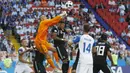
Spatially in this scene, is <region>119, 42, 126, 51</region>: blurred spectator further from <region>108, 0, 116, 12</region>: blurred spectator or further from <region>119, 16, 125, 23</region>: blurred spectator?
<region>108, 0, 116, 12</region>: blurred spectator

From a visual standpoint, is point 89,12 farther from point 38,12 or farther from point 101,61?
point 101,61

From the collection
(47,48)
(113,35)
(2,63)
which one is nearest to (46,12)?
(113,35)

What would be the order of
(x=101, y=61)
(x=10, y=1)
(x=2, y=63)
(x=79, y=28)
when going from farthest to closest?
(x=10, y=1) → (x=79, y=28) → (x=2, y=63) → (x=101, y=61)

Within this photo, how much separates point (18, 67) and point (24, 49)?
0.65 m

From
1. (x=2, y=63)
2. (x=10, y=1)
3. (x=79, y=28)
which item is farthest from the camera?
(x=10, y=1)

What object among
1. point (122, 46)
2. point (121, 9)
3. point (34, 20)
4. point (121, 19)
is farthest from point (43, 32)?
point (121, 9)

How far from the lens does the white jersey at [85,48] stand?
478 inches

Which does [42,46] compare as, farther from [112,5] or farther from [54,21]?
[112,5]

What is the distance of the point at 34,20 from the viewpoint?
95.3 ft

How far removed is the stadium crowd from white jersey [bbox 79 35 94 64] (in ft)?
40.2

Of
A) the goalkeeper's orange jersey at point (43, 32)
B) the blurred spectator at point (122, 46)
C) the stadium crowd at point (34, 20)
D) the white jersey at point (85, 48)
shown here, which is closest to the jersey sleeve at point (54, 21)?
the goalkeeper's orange jersey at point (43, 32)

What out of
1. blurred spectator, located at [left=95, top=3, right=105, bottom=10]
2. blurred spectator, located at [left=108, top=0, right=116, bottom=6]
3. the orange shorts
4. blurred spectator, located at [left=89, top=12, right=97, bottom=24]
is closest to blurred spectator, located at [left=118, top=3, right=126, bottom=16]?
blurred spectator, located at [left=108, top=0, right=116, bottom=6]

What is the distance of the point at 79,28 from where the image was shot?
94.8 feet

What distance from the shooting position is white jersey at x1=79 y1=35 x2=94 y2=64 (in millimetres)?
12141
